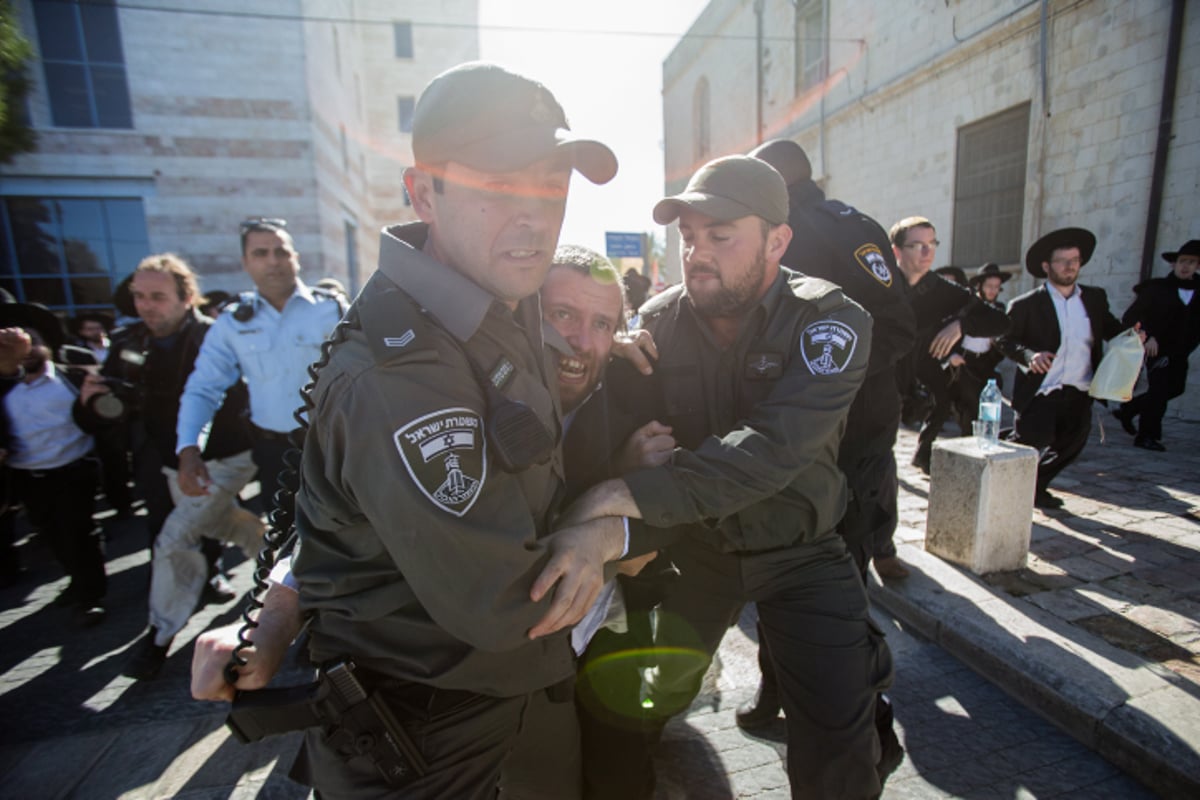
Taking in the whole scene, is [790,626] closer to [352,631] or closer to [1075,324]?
[352,631]

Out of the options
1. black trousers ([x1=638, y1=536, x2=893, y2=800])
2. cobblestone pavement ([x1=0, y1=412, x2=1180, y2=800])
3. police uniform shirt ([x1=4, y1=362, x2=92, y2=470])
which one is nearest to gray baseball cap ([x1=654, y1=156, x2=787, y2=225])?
black trousers ([x1=638, y1=536, x2=893, y2=800])

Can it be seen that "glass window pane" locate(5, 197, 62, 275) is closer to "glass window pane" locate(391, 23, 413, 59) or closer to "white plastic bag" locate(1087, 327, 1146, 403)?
"white plastic bag" locate(1087, 327, 1146, 403)

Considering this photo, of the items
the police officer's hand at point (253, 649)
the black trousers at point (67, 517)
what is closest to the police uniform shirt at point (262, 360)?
the black trousers at point (67, 517)

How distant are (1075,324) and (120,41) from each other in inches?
628

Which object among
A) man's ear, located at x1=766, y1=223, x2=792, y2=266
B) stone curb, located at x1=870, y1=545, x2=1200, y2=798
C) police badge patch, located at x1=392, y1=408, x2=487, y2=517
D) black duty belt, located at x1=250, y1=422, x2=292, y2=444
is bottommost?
stone curb, located at x1=870, y1=545, x2=1200, y2=798

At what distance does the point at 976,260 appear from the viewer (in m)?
10.3

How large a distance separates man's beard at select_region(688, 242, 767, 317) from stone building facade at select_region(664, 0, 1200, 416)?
27.7 feet

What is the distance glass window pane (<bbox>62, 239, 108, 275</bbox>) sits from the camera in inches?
467

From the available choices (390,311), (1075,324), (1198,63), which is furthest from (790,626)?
(1198,63)

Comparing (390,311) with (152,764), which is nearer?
(390,311)

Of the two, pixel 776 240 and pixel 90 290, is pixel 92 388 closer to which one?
pixel 776 240

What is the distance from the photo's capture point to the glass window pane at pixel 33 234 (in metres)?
11.6

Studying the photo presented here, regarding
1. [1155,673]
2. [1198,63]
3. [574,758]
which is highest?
[1198,63]

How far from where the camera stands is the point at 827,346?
74.8 inches
